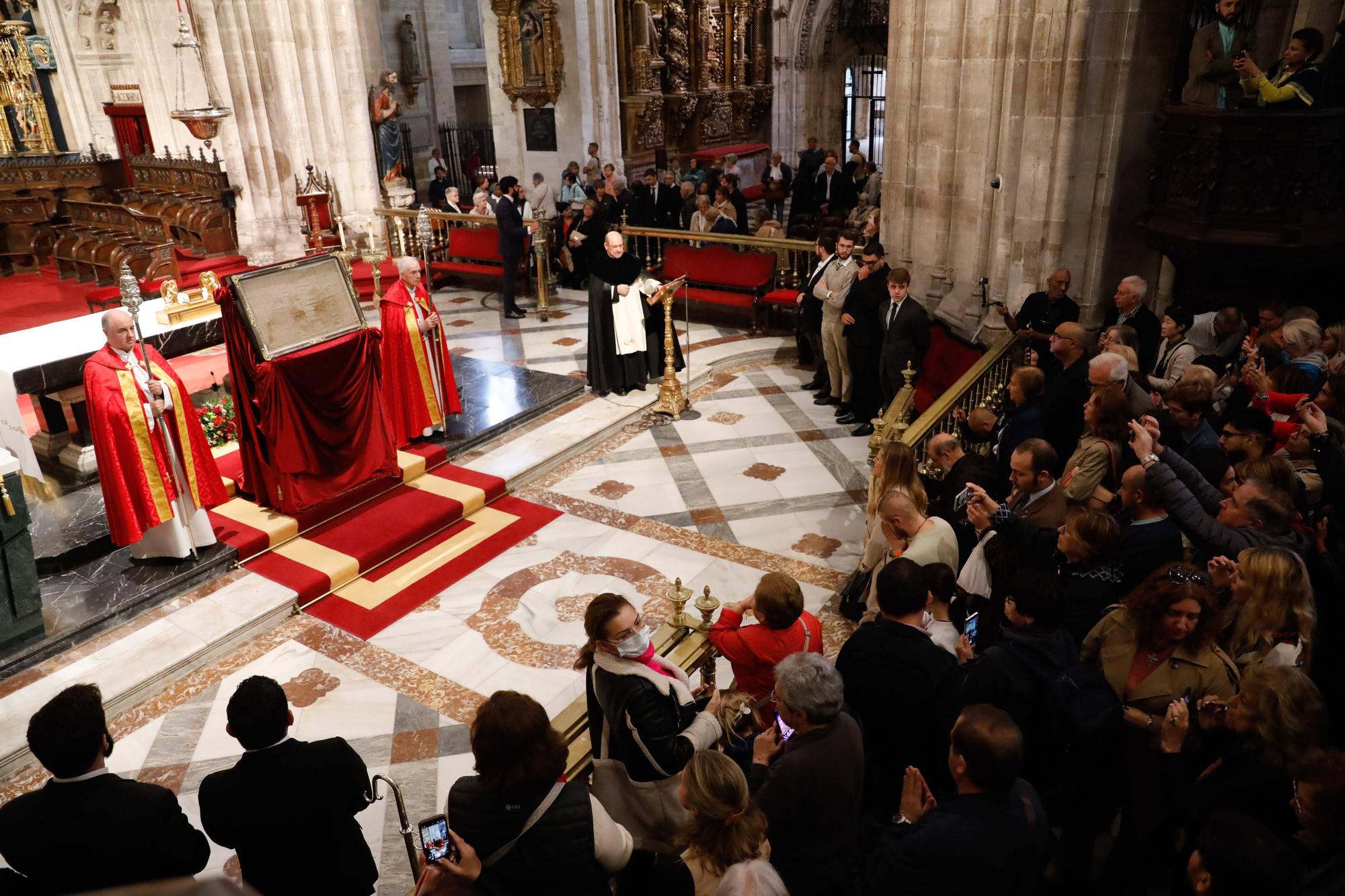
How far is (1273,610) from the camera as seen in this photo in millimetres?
3047

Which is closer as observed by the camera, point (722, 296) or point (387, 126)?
point (722, 296)

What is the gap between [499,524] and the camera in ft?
21.8

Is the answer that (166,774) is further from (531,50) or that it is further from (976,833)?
(531,50)

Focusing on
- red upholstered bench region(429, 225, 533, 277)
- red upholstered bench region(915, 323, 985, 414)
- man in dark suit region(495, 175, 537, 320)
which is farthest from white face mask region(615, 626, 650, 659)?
red upholstered bench region(429, 225, 533, 277)

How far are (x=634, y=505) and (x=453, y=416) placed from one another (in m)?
2.10

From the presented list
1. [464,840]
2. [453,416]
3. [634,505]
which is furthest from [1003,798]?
[453,416]

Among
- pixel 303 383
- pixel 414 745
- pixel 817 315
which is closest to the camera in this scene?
pixel 414 745

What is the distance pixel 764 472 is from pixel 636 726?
15.3 feet

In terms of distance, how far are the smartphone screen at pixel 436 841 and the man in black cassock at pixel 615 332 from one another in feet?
21.1

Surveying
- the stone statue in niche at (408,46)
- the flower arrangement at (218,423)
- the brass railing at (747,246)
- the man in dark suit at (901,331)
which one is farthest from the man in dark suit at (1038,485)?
the stone statue in niche at (408,46)

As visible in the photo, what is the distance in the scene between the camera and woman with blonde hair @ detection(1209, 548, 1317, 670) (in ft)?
9.95

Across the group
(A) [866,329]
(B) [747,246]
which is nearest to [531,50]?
(B) [747,246]

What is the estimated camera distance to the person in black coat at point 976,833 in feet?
7.30

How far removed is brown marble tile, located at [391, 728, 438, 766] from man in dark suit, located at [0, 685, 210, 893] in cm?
192
